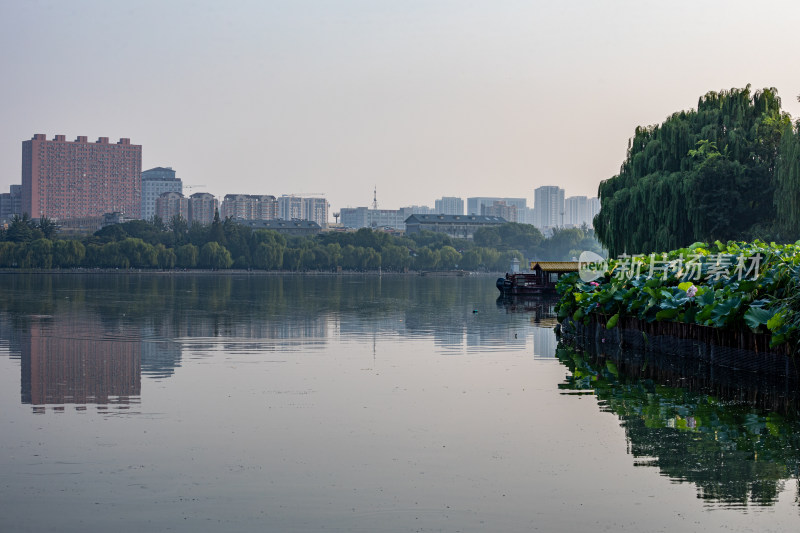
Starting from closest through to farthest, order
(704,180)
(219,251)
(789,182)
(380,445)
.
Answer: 1. (380,445)
2. (789,182)
3. (704,180)
4. (219,251)

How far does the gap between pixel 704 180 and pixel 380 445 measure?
1294 inches

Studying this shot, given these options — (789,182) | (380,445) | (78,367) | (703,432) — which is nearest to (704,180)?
(789,182)

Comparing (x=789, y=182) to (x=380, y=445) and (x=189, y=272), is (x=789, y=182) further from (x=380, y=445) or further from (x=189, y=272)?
(x=189, y=272)

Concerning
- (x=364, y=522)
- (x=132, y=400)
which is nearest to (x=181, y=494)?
(x=364, y=522)

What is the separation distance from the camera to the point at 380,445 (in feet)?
37.2

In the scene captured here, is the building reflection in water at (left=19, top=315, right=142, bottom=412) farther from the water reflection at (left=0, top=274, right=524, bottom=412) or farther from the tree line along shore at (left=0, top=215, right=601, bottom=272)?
the tree line along shore at (left=0, top=215, right=601, bottom=272)

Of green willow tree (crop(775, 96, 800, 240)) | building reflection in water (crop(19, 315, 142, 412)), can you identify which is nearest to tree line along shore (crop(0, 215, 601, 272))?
green willow tree (crop(775, 96, 800, 240))

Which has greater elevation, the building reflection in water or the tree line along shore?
the tree line along shore

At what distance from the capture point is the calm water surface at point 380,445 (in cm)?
849

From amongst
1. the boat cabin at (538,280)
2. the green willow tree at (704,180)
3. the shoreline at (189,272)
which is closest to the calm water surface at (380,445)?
the green willow tree at (704,180)

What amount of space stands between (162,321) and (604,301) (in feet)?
49.8

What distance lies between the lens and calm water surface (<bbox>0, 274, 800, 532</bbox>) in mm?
8492

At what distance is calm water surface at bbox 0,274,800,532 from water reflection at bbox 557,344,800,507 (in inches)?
1.6

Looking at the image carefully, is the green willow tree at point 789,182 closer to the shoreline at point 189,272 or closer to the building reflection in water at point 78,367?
the building reflection in water at point 78,367
